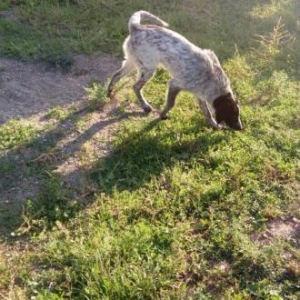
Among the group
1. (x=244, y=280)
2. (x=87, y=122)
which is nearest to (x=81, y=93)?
(x=87, y=122)

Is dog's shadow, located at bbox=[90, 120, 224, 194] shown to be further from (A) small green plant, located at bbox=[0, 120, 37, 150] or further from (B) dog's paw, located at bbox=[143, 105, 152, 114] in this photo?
(A) small green plant, located at bbox=[0, 120, 37, 150]

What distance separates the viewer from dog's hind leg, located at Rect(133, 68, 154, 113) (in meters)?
5.93

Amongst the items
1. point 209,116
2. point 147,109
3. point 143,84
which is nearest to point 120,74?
point 143,84

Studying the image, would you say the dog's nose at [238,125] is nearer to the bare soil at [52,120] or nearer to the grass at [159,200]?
the grass at [159,200]

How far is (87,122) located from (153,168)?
1.21 m

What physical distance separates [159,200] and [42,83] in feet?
9.52

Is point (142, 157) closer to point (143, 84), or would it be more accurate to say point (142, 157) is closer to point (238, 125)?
point (143, 84)

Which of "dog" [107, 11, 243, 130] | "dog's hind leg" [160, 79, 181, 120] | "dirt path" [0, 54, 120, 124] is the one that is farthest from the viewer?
"dirt path" [0, 54, 120, 124]

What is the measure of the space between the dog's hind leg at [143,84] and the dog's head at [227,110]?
2.96ft

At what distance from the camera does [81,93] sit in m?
6.50

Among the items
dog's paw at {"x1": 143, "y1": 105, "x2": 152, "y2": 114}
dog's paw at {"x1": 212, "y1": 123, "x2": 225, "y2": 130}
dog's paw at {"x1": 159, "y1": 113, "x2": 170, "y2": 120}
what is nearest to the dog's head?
dog's paw at {"x1": 212, "y1": 123, "x2": 225, "y2": 130}

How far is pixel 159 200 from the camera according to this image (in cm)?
471

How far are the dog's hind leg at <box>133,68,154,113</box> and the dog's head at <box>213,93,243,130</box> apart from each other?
902mm

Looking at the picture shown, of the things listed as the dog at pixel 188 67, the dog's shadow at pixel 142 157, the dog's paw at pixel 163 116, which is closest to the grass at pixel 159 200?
the dog's shadow at pixel 142 157
